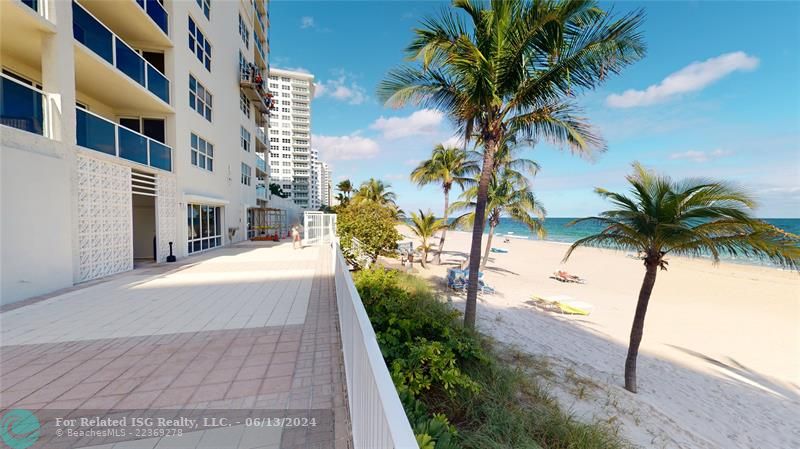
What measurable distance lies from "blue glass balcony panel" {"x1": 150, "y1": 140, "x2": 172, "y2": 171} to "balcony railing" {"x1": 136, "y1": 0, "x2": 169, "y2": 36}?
183 inches

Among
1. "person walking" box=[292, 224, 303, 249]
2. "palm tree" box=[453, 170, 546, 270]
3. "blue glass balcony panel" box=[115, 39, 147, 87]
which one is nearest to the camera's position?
"blue glass balcony panel" box=[115, 39, 147, 87]

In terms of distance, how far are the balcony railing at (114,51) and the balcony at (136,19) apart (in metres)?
1.47

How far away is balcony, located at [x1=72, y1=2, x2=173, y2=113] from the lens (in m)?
7.94

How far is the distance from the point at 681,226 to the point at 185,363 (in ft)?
31.4

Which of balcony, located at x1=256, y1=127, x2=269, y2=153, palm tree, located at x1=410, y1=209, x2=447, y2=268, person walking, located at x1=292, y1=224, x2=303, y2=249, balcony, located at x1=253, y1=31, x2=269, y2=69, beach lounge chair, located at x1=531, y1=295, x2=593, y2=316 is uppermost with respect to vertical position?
balcony, located at x1=253, y1=31, x2=269, y2=69

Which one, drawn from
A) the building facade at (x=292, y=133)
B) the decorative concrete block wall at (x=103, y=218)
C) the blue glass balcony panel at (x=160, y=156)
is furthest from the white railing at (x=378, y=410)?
the building facade at (x=292, y=133)

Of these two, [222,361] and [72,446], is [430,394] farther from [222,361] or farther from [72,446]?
[72,446]

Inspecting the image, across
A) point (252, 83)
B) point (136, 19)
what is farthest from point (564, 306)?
point (252, 83)

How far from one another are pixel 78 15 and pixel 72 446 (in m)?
11.3

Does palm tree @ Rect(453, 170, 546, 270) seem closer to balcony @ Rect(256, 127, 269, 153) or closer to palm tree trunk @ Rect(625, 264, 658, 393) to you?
palm tree trunk @ Rect(625, 264, 658, 393)

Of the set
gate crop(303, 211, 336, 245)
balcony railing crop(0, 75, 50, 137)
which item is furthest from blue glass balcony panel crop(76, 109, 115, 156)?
gate crop(303, 211, 336, 245)

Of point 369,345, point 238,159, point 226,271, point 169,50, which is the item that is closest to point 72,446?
point 369,345

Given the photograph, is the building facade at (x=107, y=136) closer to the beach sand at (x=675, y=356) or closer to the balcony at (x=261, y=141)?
the balcony at (x=261, y=141)

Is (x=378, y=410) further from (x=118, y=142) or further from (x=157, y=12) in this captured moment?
(x=157, y=12)
